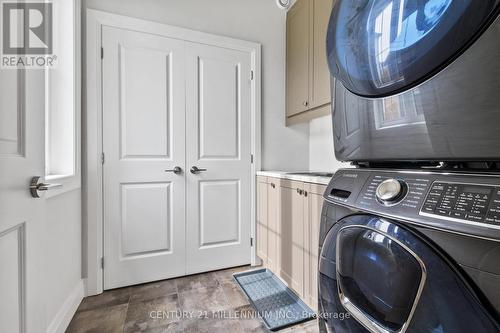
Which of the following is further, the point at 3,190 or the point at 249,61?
the point at 249,61

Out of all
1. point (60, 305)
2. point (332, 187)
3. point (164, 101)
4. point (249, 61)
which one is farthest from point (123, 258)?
point (249, 61)

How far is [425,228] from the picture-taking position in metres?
0.46

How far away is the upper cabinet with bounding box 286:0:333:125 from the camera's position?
1.79 metres

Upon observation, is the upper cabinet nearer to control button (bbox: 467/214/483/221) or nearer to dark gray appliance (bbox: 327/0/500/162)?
dark gray appliance (bbox: 327/0/500/162)

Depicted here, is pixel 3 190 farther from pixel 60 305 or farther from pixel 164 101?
pixel 164 101

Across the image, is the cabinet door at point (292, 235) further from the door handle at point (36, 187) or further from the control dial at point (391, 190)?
the door handle at point (36, 187)

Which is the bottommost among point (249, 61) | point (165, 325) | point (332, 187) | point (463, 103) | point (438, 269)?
point (165, 325)

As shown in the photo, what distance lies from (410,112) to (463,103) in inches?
4.2

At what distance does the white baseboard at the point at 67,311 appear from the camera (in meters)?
1.31

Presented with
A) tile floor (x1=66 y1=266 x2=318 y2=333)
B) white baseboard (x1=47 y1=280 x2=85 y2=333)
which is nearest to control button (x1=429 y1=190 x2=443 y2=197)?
tile floor (x1=66 y1=266 x2=318 y2=333)

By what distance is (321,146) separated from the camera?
233 cm

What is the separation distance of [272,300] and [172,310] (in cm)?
67

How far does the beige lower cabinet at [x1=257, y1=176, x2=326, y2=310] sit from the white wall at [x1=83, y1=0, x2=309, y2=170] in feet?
1.44

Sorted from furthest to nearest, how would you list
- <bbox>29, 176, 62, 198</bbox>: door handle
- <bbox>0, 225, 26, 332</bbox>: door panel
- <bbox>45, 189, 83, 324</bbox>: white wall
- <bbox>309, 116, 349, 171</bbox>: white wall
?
<bbox>309, 116, 349, 171</bbox>: white wall < <bbox>45, 189, 83, 324</bbox>: white wall < <bbox>29, 176, 62, 198</bbox>: door handle < <bbox>0, 225, 26, 332</bbox>: door panel
